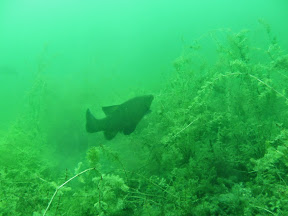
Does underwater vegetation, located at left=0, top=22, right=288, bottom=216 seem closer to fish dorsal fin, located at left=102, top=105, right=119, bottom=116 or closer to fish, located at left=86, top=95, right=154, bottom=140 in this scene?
fish, located at left=86, top=95, right=154, bottom=140

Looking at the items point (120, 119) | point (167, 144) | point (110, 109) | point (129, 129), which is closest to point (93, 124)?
point (110, 109)

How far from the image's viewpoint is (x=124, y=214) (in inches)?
105

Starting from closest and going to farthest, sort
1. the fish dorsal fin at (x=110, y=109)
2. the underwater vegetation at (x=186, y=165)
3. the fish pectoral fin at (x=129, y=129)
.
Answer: the underwater vegetation at (x=186, y=165), the fish pectoral fin at (x=129, y=129), the fish dorsal fin at (x=110, y=109)

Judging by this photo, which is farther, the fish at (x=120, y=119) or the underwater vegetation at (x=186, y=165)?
the fish at (x=120, y=119)

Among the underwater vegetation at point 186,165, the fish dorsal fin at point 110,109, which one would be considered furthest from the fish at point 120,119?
the underwater vegetation at point 186,165

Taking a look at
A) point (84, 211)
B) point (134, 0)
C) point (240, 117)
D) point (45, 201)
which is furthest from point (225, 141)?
point (134, 0)

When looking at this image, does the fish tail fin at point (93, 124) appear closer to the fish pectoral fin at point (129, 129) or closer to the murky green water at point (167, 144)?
the murky green water at point (167, 144)

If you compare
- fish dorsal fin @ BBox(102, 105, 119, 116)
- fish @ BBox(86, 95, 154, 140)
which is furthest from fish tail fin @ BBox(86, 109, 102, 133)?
fish dorsal fin @ BBox(102, 105, 119, 116)

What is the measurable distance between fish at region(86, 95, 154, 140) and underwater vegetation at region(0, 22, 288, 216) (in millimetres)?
398

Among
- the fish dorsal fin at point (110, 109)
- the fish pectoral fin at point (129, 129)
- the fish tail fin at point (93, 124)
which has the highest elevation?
the fish dorsal fin at point (110, 109)

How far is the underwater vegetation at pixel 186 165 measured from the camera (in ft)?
7.70

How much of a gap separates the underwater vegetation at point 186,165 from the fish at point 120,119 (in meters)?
0.40

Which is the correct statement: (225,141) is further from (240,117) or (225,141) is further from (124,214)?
(124,214)

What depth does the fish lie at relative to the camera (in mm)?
5512
